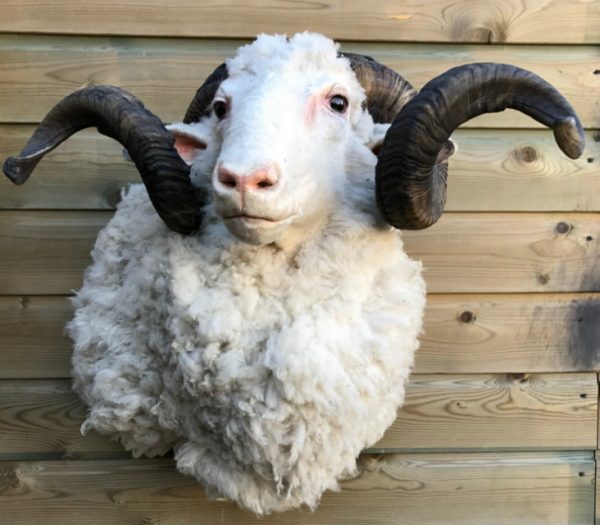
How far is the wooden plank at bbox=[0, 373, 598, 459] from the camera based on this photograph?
1828 mm

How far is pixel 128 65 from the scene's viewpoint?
5.84 ft

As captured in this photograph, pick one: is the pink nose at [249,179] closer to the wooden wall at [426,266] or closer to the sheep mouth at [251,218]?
the sheep mouth at [251,218]

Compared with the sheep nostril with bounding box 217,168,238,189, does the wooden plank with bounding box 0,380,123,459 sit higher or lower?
lower

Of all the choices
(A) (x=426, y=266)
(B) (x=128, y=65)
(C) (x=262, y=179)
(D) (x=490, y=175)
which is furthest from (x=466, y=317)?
(B) (x=128, y=65)

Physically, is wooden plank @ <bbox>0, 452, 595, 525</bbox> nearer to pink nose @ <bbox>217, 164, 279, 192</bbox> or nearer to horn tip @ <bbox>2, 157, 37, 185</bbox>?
horn tip @ <bbox>2, 157, 37, 185</bbox>

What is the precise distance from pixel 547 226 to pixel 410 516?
3.04ft

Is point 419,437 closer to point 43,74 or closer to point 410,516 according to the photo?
point 410,516

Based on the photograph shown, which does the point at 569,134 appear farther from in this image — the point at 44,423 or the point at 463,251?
the point at 44,423

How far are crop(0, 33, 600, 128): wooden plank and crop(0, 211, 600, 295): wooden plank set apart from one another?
32cm

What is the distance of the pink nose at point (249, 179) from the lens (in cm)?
112

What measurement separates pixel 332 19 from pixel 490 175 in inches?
24.5

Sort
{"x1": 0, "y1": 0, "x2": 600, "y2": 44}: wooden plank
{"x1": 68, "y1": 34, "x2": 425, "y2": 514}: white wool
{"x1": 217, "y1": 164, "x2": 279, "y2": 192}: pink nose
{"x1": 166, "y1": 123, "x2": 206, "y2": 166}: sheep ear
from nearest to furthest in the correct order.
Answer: {"x1": 217, "y1": 164, "x2": 279, "y2": 192}: pink nose
{"x1": 68, "y1": 34, "x2": 425, "y2": 514}: white wool
{"x1": 166, "y1": 123, "x2": 206, "y2": 166}: sheep ear
{"x1": 0, "y1": 0, "x2": 600, "y2": 44}: wooden plank

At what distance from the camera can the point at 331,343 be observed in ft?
4.20

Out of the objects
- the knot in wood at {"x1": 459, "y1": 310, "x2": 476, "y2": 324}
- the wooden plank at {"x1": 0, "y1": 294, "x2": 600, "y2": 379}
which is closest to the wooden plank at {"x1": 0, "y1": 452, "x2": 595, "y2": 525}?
the wooden plank at {"x1": 0, "y1": 294, "x2": 600, "y2": 379}
